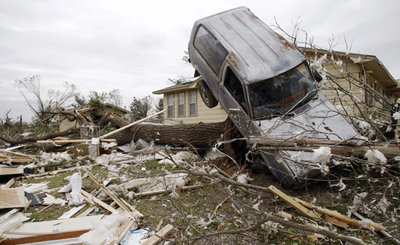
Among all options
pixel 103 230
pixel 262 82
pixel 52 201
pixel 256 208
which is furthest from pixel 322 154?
pixel 52 201

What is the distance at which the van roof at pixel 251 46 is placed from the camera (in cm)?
420

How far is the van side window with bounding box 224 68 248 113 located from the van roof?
30 cm

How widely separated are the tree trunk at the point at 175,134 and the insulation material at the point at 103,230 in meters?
3.13

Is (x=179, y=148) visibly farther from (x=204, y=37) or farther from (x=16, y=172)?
(x=16, y=172)

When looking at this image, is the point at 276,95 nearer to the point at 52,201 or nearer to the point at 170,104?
the point at 52,201

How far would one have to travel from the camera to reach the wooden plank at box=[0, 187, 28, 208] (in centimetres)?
317

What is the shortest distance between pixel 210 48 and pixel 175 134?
3.14m

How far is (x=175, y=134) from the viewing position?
7.24 m

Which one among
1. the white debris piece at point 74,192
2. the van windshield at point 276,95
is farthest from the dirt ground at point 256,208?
the van windshield at point 276,95

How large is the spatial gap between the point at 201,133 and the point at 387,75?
954cm

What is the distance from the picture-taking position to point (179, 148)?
24.1ft

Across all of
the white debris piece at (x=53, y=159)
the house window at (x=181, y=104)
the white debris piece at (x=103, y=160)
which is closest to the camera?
the white debris piece at (x=103, y=160)

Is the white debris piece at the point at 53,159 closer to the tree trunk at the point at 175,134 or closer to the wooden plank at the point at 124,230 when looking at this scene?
the tree trunk at the point at 175,134

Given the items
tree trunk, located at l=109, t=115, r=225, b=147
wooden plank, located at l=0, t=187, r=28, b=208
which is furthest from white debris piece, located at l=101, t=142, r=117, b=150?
wooden plank, located at l=0, t=187, r=28, b=208
